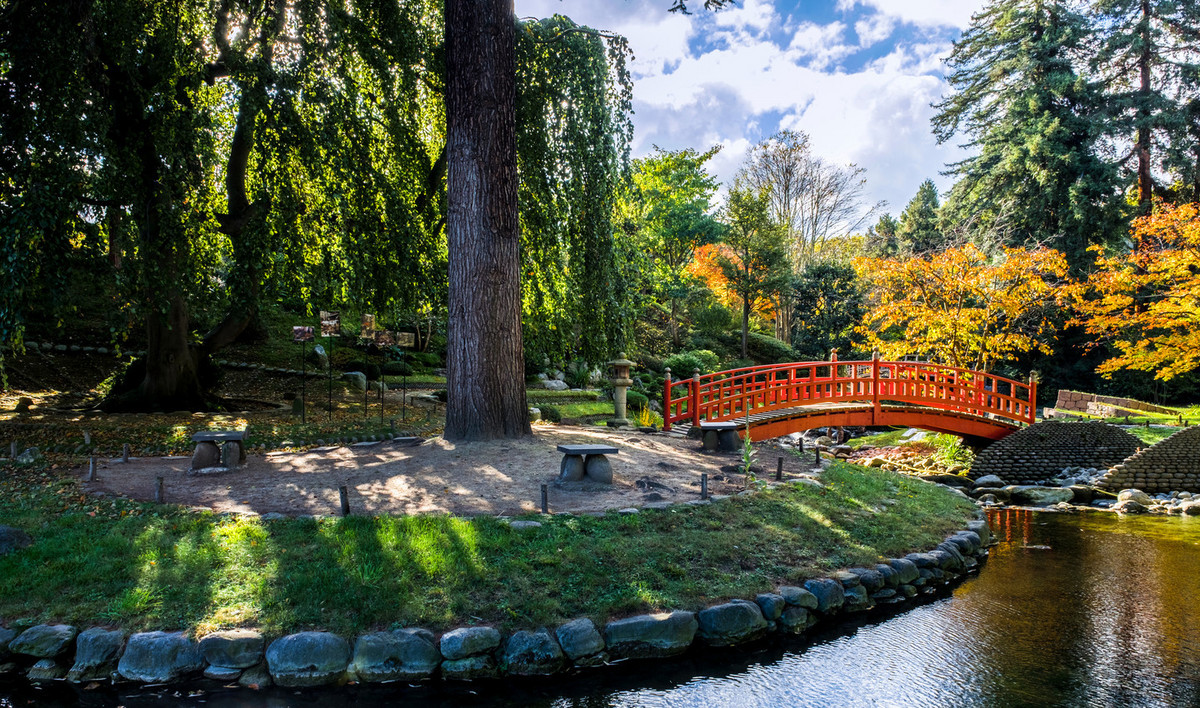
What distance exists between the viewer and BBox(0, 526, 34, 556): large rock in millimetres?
4105

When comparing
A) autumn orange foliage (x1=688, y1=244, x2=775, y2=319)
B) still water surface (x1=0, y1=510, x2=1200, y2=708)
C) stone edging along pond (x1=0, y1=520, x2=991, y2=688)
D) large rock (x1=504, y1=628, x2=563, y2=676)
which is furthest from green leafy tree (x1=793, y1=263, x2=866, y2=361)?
large rock (x1=504, y1=628, x2=563, y2=676)

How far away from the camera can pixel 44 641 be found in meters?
3.43

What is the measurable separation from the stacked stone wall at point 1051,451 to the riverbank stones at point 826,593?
27.5 ft

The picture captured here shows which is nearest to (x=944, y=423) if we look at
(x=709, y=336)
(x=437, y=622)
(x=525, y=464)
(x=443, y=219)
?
(x=525, y=464)

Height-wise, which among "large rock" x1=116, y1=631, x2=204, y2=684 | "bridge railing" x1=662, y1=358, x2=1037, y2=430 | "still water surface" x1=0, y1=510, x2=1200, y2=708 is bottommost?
"still water surface" x1=0, y1=510, x2=1200, y2=708

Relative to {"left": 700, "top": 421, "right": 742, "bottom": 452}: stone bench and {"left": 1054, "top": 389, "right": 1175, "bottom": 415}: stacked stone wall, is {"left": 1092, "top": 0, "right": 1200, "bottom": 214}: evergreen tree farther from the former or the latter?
{"left": 700, "top": 421, "right": 742, "bottom": 452}: stone bench

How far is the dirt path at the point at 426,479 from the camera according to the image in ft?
16.9

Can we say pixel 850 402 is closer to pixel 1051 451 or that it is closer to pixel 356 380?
pixel 1051 451

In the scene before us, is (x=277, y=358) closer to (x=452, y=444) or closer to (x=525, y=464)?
(x=452, y=444)

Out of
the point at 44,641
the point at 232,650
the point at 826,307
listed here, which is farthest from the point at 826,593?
the point at 826,307

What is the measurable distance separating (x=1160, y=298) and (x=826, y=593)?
15.4m

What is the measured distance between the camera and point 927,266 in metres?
13.2

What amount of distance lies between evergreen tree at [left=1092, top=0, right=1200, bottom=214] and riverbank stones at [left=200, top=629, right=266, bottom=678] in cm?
2219

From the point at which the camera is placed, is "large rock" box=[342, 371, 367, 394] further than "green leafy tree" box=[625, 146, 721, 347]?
No
